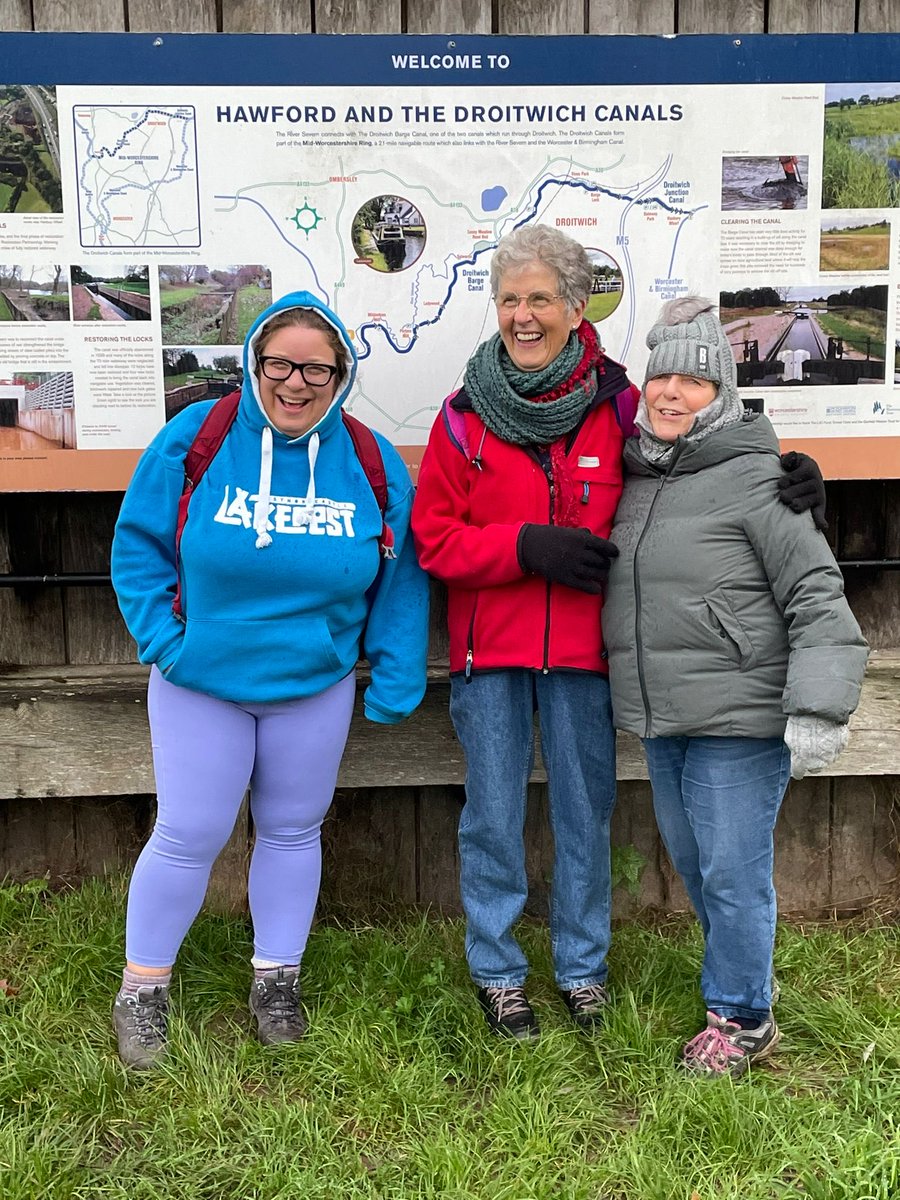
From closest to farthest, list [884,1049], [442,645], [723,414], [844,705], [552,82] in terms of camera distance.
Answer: [844,705] < [723,414] < [884,1049] < [552,82] < [442,645]

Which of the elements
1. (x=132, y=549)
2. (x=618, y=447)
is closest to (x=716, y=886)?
(x=618, y=447)

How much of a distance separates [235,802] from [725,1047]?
1320 mm

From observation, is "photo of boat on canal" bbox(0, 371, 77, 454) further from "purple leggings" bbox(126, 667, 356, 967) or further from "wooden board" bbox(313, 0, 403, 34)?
"wooden board" bbox(313, 0, 403, 34)

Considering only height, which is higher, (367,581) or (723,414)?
(723,414)

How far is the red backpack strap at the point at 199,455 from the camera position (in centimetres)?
257

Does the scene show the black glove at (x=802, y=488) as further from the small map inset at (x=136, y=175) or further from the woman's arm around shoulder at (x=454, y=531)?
the small map inset at (x=136, y=175)

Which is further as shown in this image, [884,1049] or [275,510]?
[884,1049]

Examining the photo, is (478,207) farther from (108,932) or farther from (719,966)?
(108,932)

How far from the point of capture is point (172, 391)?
307 cm

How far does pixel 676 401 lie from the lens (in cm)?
251

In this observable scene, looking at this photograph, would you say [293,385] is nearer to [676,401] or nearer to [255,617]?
[255,617]

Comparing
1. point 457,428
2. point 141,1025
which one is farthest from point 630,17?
point 141,1025

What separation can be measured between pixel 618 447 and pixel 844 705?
815 millimetres

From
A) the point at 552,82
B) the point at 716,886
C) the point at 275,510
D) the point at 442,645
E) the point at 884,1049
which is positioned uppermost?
the point at 552,82
